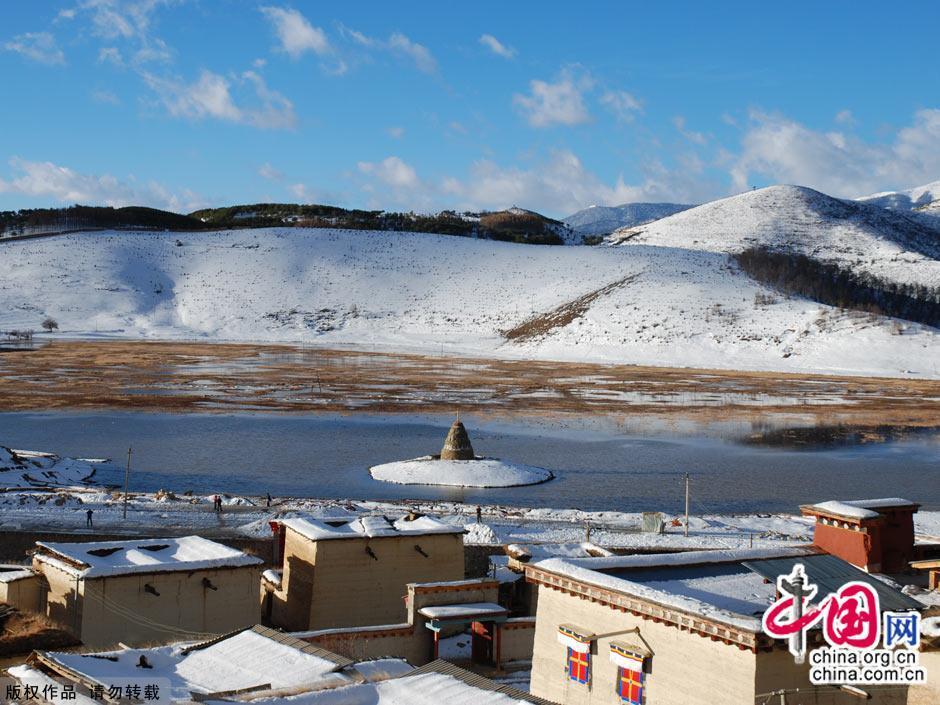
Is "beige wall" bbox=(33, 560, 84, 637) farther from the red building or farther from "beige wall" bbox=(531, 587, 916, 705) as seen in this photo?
the red building

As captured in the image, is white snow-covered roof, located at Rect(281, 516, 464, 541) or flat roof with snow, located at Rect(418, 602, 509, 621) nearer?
flat roof with snow, located at Rect(418, 602, 509, 621)

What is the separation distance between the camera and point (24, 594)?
22.3 m

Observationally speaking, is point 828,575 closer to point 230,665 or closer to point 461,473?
point 230,665

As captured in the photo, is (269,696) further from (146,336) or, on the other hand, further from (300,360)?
(146,336)

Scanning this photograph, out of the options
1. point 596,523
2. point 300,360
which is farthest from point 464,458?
point 300,360

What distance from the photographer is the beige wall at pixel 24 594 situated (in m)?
22.3

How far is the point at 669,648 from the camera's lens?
13.6 metres

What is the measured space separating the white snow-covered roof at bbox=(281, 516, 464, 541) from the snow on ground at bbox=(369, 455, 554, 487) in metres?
16.9

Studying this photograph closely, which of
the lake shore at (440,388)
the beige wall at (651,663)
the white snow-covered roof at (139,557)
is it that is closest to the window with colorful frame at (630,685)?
the beige wall at (651,663)

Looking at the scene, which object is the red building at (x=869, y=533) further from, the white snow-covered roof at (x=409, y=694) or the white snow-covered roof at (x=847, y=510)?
the white snow-covered roof at (x=409, y=694)

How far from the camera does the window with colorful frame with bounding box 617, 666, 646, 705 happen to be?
550 inches

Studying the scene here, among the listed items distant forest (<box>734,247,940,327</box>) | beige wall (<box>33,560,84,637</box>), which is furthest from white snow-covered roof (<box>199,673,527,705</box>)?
distant forest (<box>734,247,940,327</box>)

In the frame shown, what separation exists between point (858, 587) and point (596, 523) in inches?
772

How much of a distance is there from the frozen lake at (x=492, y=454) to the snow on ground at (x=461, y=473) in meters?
0.76
